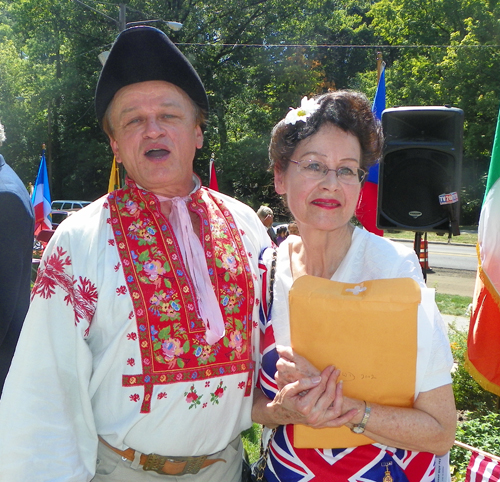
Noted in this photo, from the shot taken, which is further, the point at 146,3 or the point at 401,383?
the point at 146,3

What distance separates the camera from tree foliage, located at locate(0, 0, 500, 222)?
81.5ft

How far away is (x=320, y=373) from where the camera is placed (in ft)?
4.91

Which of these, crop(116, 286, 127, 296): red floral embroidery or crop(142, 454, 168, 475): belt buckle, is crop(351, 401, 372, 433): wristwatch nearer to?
crop(142, 454, 168, 475): belt buckle

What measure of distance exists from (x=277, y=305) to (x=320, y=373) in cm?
36

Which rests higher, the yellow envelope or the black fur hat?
the black fur hat

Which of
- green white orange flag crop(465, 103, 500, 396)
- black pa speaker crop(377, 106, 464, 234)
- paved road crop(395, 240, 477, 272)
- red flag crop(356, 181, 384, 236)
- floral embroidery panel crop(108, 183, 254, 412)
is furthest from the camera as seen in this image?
paved road crop(395, 240, 477, 272)

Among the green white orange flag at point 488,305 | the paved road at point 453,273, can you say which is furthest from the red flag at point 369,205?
the paved road at point 453,273

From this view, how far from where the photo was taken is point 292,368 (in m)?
1.52

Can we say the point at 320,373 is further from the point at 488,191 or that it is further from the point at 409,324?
the point at 488,191

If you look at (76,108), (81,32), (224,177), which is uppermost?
(81,32)

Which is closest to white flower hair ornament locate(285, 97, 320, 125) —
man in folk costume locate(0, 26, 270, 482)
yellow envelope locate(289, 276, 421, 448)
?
man in folk costume locate(0, 26, 270, 482)

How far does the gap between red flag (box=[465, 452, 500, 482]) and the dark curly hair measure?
169 centimetres

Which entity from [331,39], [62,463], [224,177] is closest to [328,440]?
[62,463]

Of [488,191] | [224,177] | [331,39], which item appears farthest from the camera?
[331,39]
